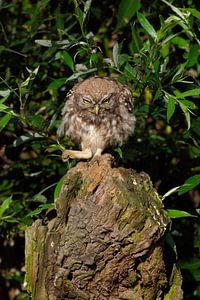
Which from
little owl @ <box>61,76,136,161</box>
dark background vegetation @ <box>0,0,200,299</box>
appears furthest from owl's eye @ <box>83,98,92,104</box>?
dark background vegetation @ <box>0,0,200,299</box>

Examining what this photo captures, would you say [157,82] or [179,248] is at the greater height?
[157,82]

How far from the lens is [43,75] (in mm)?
4469

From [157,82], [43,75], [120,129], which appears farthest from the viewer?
[43,75]

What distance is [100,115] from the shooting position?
380 centimetres

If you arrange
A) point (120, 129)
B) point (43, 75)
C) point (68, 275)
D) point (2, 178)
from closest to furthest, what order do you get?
point (68, 275) < point (120, 129) < point (43, 75) < point (2, 178)

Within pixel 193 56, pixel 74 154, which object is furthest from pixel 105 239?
pixel 193 56

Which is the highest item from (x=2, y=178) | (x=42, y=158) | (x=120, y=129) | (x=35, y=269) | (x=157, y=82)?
(x=157, y=82)

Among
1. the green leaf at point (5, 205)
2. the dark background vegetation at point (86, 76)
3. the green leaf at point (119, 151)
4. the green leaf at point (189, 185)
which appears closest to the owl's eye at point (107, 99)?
the dark background vegetation at point (86, 76)

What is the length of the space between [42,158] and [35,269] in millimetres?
1358

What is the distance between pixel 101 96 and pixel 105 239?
3.42 ft

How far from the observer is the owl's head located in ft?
12.4

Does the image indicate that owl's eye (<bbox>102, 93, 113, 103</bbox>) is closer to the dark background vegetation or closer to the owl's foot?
the dark background vegetation

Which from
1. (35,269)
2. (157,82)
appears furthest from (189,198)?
(35,269)

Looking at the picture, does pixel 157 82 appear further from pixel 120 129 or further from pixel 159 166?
pixel 159 166
